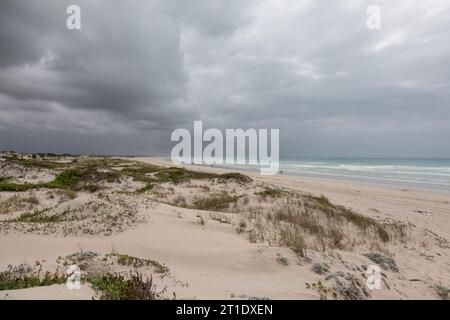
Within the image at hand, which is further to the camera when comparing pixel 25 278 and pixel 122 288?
pixel 25 278

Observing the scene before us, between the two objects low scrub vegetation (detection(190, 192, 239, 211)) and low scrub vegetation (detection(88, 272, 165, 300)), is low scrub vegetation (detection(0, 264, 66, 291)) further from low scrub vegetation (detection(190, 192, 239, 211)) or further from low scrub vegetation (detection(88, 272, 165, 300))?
low scrub vegetation (detection(190, 192, 239, 211))

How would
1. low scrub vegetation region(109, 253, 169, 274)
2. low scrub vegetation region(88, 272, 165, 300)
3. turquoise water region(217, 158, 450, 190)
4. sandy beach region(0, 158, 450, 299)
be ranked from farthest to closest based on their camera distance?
turquoise water region(217, 158, 450, 190), low scrub vegetation region(109, 253, 169, 274), sandy beach region(0, 158, 450, 299), low scrub vegetation region(88, 272, 165, 300)

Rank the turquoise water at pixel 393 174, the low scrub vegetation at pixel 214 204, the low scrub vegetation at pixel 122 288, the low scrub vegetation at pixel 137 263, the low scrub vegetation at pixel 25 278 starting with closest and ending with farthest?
the low scrub vegetation at pixel 122 288 < the low scrub vegetation at pixel 25 278 < the low scrub vegetation at pixel 137 263 < the low scrub vegetation at pixel 214 204 < the turquoise water at pixel 393 174

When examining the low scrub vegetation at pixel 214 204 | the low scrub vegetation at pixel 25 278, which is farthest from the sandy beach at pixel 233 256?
the low scrub vegetation at pixel 214 204

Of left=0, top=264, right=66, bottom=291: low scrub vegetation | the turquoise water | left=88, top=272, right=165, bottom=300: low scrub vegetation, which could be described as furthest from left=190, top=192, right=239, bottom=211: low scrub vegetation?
the turquoise water

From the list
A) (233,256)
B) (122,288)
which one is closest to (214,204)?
(233,256)

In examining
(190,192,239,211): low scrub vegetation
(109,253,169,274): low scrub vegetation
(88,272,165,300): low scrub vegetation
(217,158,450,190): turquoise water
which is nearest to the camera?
(88,272,165,300): low scrub vegetation

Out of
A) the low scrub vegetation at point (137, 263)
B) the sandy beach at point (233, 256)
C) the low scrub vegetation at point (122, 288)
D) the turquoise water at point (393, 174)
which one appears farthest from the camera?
the turquoise water at point (393, 174)

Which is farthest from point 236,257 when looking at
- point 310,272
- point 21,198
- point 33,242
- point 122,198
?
point 21,198

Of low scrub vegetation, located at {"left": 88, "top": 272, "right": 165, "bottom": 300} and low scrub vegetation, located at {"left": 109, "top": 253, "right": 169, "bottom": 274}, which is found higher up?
low scrub vegetation, located at {"left": 88, "top": 272, "right": 165, "bottom": 300}

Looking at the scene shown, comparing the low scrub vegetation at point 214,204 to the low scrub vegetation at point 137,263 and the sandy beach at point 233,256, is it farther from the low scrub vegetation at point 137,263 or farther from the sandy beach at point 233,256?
the low scrub vegetation at point 137,263

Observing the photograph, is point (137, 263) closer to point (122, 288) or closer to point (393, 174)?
point (122, 288)
